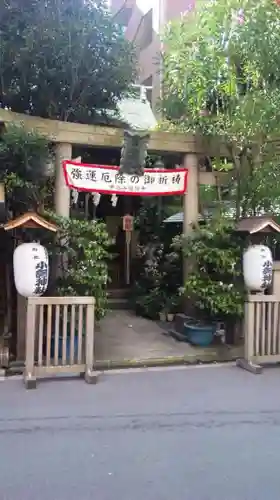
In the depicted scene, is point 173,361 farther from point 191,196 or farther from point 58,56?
point 58,56

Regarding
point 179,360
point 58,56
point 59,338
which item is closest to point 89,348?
point 59,338

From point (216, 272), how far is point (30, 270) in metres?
3.03

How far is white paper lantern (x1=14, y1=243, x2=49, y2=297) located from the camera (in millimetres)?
6367

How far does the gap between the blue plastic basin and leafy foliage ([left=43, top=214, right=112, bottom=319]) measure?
1.71m

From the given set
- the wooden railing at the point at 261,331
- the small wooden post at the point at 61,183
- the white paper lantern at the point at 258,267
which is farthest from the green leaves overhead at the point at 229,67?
the wooden railing at the point at 261,331

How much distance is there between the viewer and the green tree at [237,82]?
25.0 ft

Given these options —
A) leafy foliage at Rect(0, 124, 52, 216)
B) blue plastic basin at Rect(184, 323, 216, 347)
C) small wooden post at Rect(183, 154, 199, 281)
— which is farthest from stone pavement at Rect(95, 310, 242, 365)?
leafy foliage at Rect(0, 124, 52, 216)

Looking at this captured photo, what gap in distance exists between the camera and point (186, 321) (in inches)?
329

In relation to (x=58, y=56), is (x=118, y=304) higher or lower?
lower

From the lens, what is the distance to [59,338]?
6.70 metres

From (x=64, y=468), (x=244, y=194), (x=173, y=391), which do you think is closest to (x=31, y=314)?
(x=173, y=391)

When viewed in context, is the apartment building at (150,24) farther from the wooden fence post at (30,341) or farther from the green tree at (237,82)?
the wooden fence post at (30,341)

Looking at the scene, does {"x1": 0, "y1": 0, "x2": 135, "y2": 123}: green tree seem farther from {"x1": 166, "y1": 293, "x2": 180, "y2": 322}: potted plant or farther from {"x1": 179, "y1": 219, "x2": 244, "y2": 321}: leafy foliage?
{"x1": 166, "y1": 293, "x2": 180, "y2": 322}: potted plant

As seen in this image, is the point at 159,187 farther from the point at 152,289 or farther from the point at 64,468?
the point at 64,468
